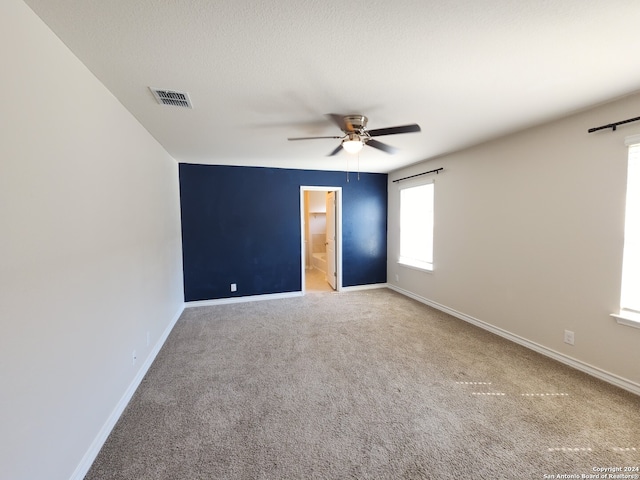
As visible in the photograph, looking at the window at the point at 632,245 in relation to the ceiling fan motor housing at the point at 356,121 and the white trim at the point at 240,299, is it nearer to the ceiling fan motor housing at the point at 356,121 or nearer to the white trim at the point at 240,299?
the ceiling fan motor housing at the point at 356,121

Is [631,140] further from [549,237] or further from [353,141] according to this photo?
[353,141]

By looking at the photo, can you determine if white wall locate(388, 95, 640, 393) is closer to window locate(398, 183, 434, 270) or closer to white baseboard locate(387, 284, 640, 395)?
white baseboard locate(387, 284, 640, 395)

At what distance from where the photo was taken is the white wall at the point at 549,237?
220 cm

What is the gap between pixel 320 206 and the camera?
8.04 m

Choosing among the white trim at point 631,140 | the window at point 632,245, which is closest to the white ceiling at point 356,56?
the white trim at point 631,140

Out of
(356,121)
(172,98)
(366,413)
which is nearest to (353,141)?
(356,121)

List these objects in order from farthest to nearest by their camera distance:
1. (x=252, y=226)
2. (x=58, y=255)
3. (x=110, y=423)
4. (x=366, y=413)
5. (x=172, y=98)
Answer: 1. (x=252, y=226)
2. (x=172, y=98)
3. (x=366, y=413)
4. (x=110, y=423)
5. (x=58, y=255)

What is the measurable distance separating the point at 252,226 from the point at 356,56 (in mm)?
3461

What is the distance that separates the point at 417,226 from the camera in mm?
Result: 4617

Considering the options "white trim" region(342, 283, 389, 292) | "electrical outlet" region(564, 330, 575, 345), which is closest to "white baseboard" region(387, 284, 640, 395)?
"electrical outlet" region(564, 330, 575, 345)

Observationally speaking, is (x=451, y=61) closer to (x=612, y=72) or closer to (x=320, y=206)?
(x=612, y=72)

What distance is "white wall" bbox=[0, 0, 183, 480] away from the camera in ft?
3.44

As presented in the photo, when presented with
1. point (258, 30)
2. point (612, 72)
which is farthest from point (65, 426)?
point (612, 72)

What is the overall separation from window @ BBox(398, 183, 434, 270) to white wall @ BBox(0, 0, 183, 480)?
4.07 metres
